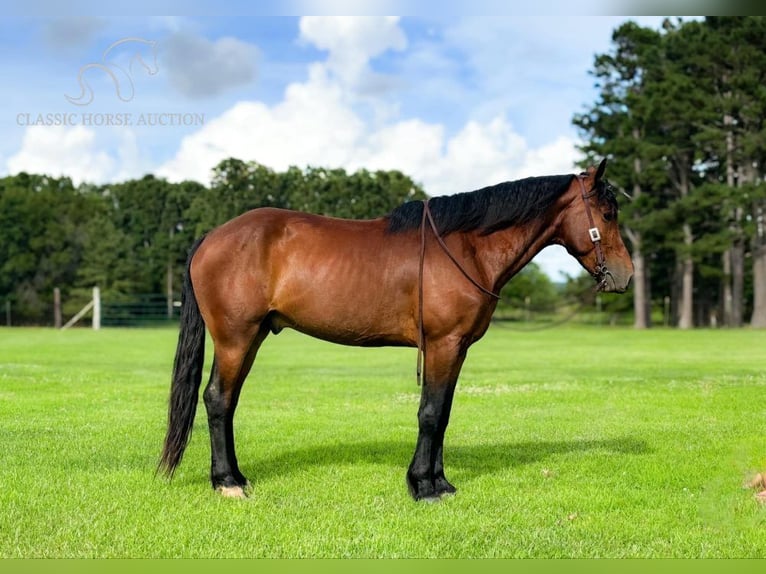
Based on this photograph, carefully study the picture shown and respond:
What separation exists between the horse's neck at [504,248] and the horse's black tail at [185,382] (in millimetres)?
2368

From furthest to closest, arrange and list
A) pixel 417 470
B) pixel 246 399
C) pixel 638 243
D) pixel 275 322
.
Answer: pixel 638 243
pixel 246 399
pixel 275 322
pixel 417 470

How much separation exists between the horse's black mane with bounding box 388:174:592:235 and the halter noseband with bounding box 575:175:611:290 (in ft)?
0.39

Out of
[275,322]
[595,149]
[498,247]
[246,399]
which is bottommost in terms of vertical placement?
[246,399]

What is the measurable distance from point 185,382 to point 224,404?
0.44 meters

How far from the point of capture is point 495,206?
20.3 ft

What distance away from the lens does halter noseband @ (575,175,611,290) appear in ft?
20.3

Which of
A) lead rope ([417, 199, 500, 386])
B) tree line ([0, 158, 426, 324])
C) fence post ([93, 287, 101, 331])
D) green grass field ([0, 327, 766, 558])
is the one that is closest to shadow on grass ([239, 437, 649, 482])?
green grass field ([0, 327, 766, 558])

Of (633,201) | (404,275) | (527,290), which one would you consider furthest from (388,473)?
(527,290)

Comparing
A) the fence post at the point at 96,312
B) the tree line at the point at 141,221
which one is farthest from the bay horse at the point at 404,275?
the tree line at the point at 141,221

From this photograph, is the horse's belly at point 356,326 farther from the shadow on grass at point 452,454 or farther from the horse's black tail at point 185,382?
the shadow on grass at point 452,454

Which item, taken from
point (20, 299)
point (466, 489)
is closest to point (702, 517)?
point (466, 489)

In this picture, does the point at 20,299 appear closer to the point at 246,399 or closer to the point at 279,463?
the point at 246,399

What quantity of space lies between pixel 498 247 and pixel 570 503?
80.8 inches

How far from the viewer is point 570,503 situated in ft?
19.0
